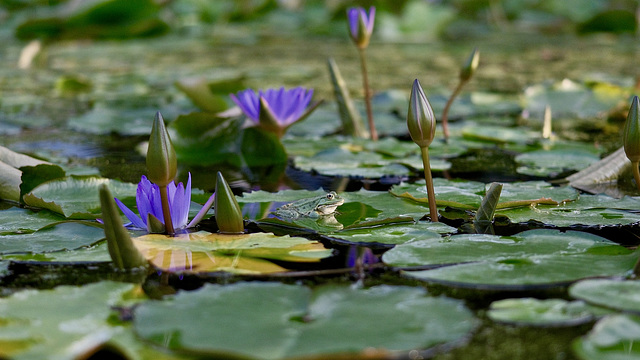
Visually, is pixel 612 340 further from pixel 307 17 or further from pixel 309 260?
pixel 307 17

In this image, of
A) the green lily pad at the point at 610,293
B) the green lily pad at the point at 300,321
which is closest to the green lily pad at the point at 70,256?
the green lily pad at the point at 300,321

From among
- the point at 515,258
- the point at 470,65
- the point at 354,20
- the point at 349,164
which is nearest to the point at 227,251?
the point at 515,258

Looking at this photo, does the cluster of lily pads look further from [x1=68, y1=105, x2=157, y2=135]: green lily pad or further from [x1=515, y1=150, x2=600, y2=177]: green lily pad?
[x1=68, y1=105, x2=157, y2=135]: green lily pad

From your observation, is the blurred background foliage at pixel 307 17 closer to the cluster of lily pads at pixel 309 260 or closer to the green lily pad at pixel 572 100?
the green lily pad at pixel 572 100

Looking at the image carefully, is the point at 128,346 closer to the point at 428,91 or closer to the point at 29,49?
the point at 428,91

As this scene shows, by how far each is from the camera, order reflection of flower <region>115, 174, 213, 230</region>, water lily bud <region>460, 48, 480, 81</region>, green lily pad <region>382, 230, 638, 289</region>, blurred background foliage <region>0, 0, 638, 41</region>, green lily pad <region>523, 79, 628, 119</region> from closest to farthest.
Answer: green lily pad <region>382, 230, 638, 289</region> → reflection of flower <region>115, 174, 213, 230</region> → water lily bud <region>460, 48, 480, 81</region> → green lily pad <region>523, 79, 628, 119</region> → blurred background foliage <region>0, 0, 638, 41</region>

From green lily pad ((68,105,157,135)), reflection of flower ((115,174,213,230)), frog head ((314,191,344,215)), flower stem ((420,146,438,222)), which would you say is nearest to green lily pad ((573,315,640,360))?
flower stem ((420,146,438,222))
